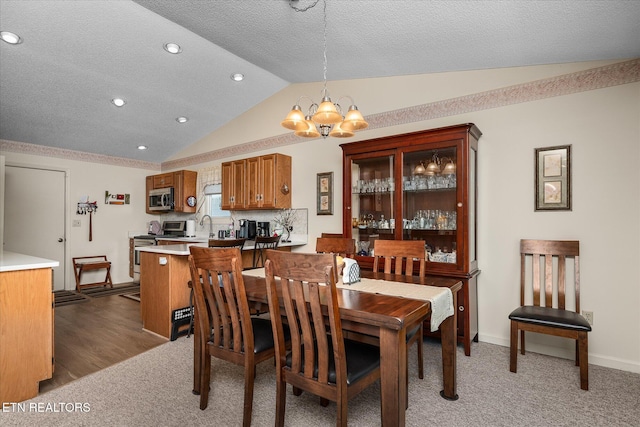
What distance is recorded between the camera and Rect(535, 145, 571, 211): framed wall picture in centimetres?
277

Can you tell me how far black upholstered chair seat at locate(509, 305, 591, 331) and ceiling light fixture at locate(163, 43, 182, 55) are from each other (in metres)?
3.97

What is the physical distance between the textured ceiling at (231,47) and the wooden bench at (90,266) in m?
2.09

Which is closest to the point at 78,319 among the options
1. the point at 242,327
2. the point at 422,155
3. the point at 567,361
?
the point at 242,327

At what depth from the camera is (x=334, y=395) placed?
151cm

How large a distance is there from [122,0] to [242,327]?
2.88m

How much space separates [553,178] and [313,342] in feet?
8.40

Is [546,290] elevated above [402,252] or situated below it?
below

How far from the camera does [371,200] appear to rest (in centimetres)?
358

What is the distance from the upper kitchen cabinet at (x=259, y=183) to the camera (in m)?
4.57

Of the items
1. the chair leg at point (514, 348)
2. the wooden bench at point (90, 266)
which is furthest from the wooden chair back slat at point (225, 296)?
the wooden bench at point (90, 266)

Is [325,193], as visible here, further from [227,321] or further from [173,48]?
[227,321]

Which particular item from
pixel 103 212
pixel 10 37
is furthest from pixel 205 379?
pixel 103 212

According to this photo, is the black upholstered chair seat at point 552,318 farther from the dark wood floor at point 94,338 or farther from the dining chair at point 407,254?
the dark wood floor at point 94,338

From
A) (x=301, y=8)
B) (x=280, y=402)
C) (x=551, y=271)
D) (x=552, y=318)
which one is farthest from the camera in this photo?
(x=551, y=271)
